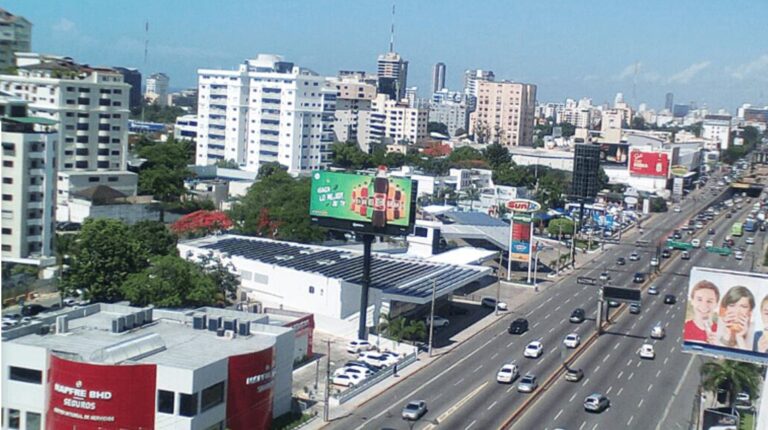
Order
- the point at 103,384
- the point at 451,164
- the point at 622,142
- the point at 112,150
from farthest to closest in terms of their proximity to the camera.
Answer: the point at 622,142
the point at 451,164
the point at 112,150
the point at 103,384

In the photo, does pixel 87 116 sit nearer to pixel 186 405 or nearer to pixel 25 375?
pixel 25 375

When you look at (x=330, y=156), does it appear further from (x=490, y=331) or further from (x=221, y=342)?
A: (x=221, y=342)

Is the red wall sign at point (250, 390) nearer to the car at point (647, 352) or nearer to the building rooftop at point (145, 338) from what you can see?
the building rooftop at point (145, 338)

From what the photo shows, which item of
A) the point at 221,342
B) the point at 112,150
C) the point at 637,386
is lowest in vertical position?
the point at 637,386

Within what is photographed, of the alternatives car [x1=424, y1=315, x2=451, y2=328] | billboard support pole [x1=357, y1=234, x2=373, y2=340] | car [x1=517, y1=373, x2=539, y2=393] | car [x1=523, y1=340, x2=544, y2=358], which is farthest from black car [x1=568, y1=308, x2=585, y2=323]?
car [x1=517, y1=373, x2=539, y2=393]

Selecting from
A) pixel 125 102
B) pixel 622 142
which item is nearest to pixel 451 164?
pixel 622 142

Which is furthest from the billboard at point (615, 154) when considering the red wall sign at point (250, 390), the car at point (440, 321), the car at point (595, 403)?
the red wall sign at point (250, 390)
